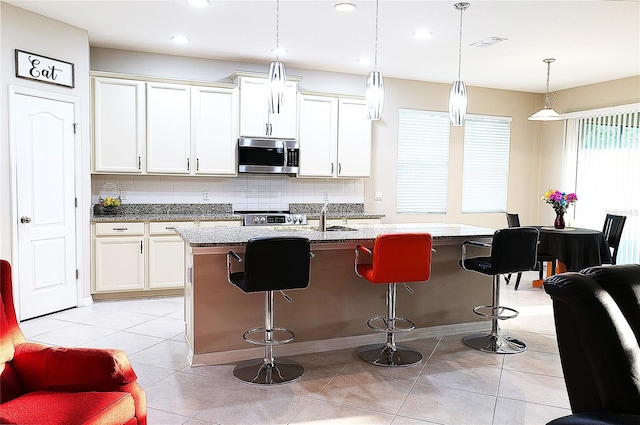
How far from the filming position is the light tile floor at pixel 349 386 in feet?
9.29

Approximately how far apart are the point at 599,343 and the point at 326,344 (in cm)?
241

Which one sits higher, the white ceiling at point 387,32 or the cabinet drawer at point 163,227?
the white ceiling at point 387,32

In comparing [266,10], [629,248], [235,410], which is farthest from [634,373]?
[629,248]

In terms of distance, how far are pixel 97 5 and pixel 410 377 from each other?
13.3ft

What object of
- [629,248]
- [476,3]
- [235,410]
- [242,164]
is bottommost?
[235,410]

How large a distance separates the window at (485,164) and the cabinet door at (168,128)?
426 centimetres

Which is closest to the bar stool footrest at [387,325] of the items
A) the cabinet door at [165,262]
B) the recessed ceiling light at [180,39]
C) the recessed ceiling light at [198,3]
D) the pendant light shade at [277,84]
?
the pendant light shade at [277,84]

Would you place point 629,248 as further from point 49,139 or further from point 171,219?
point 49,139

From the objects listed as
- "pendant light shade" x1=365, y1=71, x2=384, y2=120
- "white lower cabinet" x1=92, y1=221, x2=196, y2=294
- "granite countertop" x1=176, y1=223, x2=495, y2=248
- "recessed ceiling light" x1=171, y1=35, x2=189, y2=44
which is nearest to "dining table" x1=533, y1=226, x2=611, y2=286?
"granite countertop" x1=176, y1=223, x2=495, y2=248

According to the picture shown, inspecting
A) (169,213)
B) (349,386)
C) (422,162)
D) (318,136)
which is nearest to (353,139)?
(318,136)

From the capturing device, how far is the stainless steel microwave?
5.98 meters

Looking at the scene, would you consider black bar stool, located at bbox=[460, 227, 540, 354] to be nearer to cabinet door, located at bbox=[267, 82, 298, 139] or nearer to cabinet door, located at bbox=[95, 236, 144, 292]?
cabinet door, located at bbox=[267, 82, 298, 139]

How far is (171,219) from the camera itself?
5.52 m

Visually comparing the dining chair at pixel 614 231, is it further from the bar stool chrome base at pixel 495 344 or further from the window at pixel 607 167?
the bar stool chrome base at pixel 495 344
